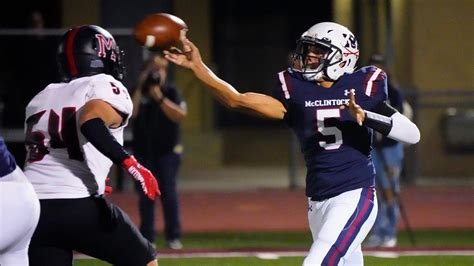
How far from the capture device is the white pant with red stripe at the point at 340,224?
560 cm

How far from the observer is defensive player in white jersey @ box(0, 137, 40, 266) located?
15.8 feet

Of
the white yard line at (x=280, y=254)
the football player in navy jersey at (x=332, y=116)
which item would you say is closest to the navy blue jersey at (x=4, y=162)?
the football player in navy jersey at (x=332, y=116)

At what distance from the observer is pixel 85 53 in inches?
213

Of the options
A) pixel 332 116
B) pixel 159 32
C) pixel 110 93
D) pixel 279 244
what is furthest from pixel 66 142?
pixel 279 244

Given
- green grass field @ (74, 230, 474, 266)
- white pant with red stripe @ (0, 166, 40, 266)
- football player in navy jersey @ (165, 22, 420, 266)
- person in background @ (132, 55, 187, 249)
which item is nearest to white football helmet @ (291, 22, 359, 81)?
football player in navy jersey @ (165, 22, 420, 266)

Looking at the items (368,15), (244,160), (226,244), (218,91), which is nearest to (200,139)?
(244,160)

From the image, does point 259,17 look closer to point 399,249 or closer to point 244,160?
Result: point 244,160

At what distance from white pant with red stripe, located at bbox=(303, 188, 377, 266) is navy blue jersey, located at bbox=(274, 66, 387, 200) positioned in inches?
2.1

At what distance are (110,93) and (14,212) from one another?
768 mm

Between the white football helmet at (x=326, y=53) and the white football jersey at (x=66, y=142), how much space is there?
1.13 metres

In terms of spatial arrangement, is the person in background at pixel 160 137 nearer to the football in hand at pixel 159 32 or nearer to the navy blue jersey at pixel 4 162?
Result: the football in hand at pixel 159 32

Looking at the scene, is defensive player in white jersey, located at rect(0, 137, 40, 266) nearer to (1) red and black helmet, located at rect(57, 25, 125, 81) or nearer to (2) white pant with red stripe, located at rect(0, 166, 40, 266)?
(2) white pant with red stripe, located at rect(0, 166, 40, 266)

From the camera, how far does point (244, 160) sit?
1847cm

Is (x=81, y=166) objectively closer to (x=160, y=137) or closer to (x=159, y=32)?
(x=159, y=32)
